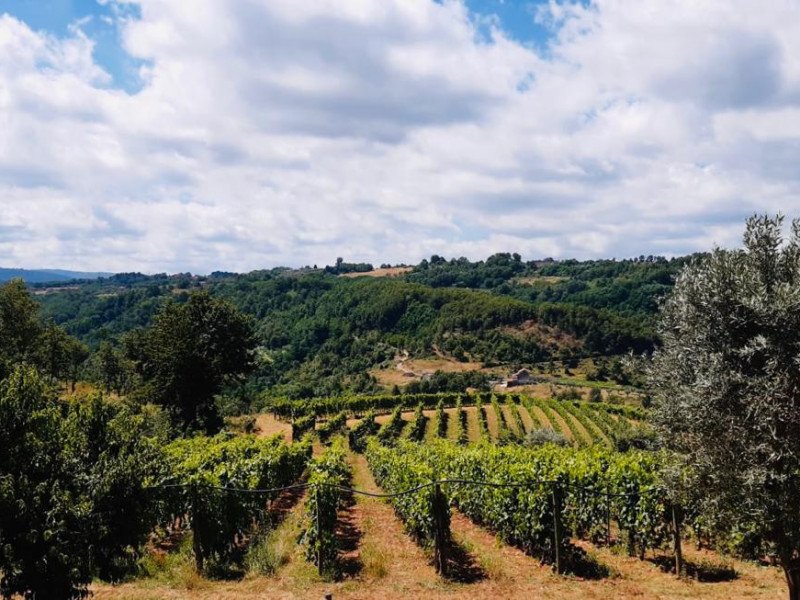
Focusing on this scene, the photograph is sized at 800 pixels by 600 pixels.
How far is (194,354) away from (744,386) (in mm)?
41200

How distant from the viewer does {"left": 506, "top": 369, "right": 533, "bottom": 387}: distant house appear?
399 feet

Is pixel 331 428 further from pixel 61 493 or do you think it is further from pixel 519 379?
pixel 519 379

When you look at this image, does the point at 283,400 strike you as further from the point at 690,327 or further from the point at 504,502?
the point at 690,327

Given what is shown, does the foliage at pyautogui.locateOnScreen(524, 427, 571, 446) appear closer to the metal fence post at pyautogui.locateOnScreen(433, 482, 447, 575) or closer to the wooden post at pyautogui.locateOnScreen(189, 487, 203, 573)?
the metal fence post at pyautogui.locateOnScreen(433, 482, 447, 575)

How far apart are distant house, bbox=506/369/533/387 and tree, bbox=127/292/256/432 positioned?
8223cm

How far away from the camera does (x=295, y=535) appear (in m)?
15.9

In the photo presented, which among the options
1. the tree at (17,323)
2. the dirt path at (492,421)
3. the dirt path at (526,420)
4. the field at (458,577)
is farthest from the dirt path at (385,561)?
the dirt path at (526,420)

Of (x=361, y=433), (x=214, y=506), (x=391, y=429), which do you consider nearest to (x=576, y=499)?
(x=214, y=506)

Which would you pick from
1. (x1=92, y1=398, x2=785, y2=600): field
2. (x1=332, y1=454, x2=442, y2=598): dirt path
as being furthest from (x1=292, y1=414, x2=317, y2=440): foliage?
(x1=92, y1=398, x2=785, y2=600): field

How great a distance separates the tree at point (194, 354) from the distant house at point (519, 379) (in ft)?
270

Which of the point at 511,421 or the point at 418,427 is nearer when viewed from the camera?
the point at 418,427

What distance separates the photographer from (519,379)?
408 feet

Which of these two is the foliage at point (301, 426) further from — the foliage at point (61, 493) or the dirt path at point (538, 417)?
the foliage at point (61, 493)

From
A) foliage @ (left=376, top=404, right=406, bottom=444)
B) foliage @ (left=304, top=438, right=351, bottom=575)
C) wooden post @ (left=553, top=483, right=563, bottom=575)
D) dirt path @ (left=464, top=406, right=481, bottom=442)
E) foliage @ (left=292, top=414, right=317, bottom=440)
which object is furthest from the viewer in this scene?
dirt path @ (left=464, top=406, right=481, bottom=442)
